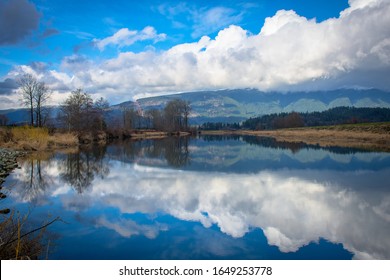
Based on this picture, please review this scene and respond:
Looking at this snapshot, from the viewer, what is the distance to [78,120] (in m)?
52.1

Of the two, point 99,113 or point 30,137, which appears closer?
point 30,137

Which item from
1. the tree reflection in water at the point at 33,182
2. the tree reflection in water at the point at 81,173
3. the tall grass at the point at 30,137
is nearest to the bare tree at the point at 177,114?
the tall grass at the point at 30,137

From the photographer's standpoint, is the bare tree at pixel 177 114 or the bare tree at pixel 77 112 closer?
the bare tree at pixel 77 112

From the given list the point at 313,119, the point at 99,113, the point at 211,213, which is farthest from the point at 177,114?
the point at 313,119

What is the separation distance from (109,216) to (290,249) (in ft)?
19.1

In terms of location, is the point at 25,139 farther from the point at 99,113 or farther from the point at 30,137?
the point at 99,113

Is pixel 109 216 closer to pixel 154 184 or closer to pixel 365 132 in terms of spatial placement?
pixel 154 184

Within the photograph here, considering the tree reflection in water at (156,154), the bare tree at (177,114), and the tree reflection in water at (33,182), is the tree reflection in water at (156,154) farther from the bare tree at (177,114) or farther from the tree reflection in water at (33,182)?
the bare tree at (177,114)

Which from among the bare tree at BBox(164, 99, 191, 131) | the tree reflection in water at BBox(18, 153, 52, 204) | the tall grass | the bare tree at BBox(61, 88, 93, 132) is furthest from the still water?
the bare tree at BBox(164, 99, 191, 131)

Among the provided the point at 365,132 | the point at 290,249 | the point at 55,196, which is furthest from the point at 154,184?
the point at 365,132

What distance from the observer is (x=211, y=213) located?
10898mm

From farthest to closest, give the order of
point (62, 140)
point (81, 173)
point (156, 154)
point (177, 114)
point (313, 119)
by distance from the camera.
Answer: point (313, 119) < point (177, 114) < point (62, 140) < point (156, 154) < point (81, 173)

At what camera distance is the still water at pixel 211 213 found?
7.74 metres
